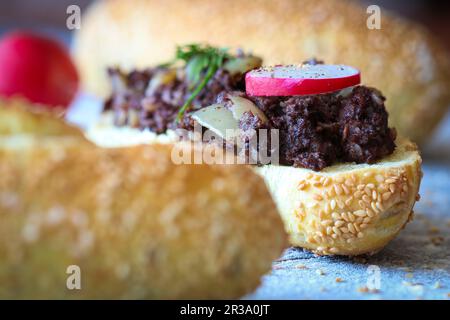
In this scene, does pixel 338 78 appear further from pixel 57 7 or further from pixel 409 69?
pixel 57 7

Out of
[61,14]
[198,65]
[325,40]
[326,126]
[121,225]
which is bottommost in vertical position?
[121,225]

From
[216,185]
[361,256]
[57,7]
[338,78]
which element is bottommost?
[361,256]

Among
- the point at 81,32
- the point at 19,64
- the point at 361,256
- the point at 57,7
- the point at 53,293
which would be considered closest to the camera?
the point at 53,293

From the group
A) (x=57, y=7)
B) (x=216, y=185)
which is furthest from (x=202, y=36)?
(x=57, y=7)

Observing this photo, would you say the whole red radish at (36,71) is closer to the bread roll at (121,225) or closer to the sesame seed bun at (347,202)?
the sesame seed bun at (347,202)

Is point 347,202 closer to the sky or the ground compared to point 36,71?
closer to the ground

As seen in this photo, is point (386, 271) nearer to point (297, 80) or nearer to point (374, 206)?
point (374, 206)

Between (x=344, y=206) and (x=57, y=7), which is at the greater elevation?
(x=57, y=7)

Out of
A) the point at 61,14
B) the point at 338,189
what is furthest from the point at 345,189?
the point at 61,14
